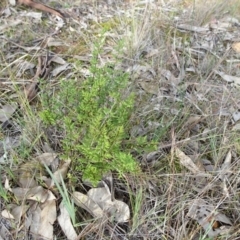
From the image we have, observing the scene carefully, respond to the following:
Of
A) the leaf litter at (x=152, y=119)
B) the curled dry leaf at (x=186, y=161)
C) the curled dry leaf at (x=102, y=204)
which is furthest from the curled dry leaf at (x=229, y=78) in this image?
the curled dry leaf at (x=102, y=204)

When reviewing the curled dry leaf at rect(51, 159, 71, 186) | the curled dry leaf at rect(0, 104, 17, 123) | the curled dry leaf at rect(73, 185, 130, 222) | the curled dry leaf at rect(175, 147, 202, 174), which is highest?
the curled dry leaf at rect(0, 104, 17, 123)

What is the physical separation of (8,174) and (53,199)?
0.19 metres

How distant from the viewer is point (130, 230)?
1.31 metres

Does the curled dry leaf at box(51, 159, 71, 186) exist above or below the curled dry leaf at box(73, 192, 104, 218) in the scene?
above

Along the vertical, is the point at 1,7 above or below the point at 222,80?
above

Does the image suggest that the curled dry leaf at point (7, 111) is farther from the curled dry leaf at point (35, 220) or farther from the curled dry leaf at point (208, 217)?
the curled dry leaf at point (208, 217)

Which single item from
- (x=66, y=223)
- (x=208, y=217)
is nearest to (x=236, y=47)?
(x=208, y=217)

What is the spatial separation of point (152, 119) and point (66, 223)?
0.57 m

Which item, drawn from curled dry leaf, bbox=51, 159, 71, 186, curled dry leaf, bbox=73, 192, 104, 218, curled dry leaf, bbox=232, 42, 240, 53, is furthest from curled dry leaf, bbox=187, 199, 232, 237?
curled dry leaf, bbox=232, 42, 240, 53

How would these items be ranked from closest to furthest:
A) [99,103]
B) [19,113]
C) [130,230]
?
1. [130,230]
2. [99,103]
3. [19,113]

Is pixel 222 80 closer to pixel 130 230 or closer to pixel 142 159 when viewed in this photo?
pixel 142 159

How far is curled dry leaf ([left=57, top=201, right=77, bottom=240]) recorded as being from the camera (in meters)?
1.29

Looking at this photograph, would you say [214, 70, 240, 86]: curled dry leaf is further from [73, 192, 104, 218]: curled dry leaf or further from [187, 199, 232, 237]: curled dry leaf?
[73, 192, 104, 218]: curled dry leaf

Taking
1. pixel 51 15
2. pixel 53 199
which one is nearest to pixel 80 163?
pixel 53 199
